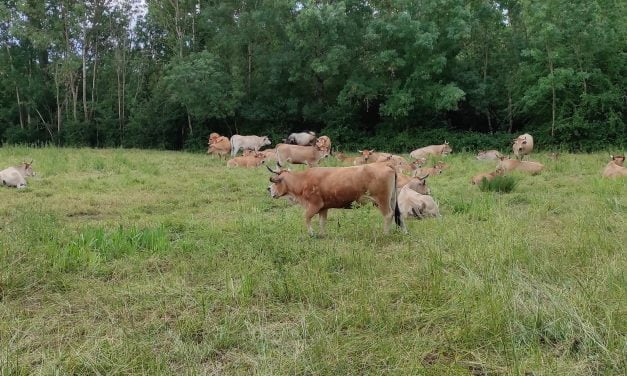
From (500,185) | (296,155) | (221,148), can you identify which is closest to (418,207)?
(500,185)

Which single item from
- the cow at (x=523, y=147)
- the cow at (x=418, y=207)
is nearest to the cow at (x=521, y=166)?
the cow at (x=523, y=147)

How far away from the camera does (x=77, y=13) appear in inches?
1120

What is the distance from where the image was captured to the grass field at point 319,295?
3061mm

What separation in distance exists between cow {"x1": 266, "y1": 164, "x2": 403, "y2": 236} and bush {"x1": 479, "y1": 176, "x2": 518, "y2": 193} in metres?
4.37

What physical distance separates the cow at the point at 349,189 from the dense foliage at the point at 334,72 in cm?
1616

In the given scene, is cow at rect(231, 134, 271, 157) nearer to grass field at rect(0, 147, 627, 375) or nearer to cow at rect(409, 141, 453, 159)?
cow at rect(409, 141, 453, 159)

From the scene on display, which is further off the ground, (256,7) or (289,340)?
(256,7)

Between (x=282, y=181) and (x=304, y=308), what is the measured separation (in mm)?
3803

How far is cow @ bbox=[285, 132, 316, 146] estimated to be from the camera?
24.3m

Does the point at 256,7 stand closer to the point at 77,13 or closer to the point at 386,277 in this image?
the point at 77,13

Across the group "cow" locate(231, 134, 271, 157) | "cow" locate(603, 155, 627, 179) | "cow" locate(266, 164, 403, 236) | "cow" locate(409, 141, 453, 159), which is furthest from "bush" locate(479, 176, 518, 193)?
"cow" locate(231, 134, 271, 157)

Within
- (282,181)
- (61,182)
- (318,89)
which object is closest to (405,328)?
(282,181)

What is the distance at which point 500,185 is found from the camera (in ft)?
34.6

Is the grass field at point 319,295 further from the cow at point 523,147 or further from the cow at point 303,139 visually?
the cow at point 303,139
